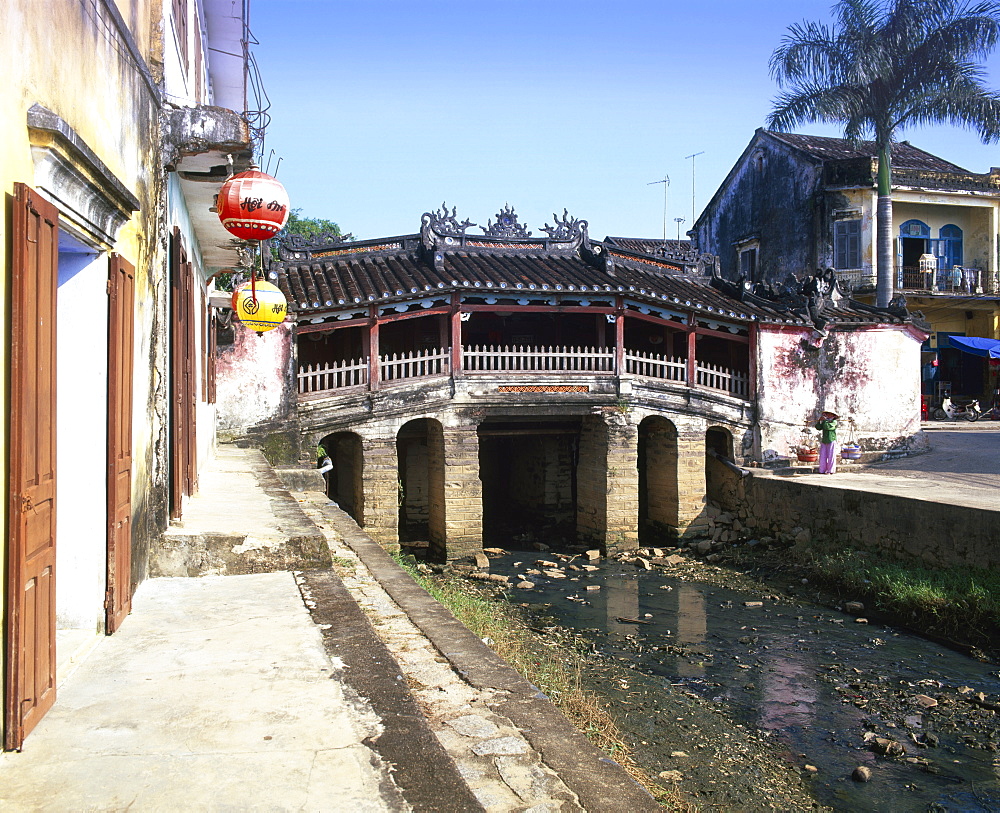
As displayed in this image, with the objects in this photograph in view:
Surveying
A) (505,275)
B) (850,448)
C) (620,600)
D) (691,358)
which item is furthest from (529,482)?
(850,448)

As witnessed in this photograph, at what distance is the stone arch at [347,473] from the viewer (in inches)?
623

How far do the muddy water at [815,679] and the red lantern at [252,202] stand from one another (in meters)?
5.89

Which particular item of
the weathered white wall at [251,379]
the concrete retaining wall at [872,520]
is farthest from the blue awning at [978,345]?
the weathered white wall at [251,379]

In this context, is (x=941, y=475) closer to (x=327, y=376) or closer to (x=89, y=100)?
(x=327, y=376)

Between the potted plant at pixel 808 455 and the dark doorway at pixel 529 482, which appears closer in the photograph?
the potted plant at pixel 808 455

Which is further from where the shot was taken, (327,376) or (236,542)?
(327,376)

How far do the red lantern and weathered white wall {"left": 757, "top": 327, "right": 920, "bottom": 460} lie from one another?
13.5m

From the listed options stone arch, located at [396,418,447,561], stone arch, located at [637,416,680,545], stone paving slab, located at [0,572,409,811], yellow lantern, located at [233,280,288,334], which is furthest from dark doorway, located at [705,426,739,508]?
stone paving slab, located at [0,572,409,811]

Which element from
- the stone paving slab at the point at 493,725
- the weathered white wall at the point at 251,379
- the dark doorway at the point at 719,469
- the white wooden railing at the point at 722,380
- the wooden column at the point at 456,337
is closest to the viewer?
the stone paving slab at the point at 493,725

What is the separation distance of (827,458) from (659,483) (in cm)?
338

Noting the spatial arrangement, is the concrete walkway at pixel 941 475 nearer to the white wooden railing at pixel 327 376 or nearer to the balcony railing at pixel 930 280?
the balcony railing at pixel 930 280

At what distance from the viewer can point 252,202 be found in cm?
700

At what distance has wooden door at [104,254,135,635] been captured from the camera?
174 inches

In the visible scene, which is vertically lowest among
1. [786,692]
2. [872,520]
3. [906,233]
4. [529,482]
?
[786,692]
